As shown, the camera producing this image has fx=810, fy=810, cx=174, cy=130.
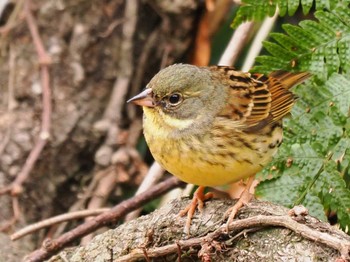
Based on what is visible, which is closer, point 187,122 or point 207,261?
point 207,261

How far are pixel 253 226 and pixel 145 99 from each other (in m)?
0.76

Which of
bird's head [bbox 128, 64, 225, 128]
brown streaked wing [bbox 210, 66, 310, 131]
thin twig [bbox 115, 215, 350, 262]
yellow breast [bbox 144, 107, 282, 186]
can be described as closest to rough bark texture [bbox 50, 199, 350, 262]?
thin twig [bbox 115, 215, 350, 262]

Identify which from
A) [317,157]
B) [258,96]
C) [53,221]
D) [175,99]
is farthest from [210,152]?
[53,221]

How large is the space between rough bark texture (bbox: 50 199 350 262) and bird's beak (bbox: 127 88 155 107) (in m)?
0.39

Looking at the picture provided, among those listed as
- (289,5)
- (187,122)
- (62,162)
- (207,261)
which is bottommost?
(62,162)

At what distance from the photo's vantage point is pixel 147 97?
9.56ft

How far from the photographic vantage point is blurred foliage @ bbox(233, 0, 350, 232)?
2906 mm

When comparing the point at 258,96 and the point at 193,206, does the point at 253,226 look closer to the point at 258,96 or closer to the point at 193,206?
the point at 193,206

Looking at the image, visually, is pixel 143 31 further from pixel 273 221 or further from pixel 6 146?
pixel 273 221

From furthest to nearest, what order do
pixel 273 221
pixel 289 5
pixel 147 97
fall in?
pixel 289 5 < pixel 147 97 < pixel 273 221

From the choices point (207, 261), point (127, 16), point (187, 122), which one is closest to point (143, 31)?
point (127, 16)

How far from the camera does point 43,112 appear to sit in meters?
4.16

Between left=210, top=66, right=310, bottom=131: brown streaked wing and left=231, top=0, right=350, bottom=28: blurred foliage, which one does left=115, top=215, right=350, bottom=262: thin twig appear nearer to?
left=210, top=66, right=310, bottom=131: brown streaked wing

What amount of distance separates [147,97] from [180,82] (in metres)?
0.15
